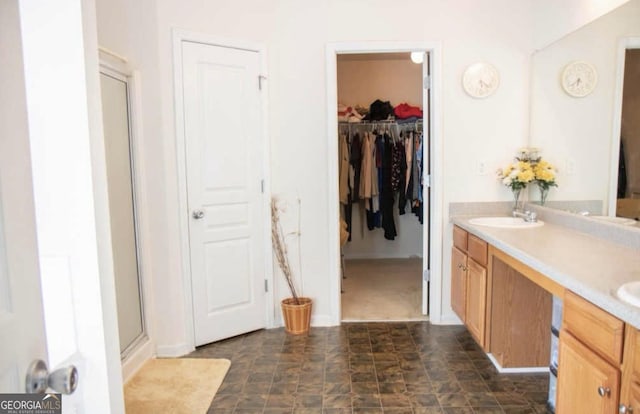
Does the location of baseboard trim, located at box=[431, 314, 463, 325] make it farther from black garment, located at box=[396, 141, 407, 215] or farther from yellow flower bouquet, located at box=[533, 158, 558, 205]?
black garment, located at box=[396, 141, 407, 215]

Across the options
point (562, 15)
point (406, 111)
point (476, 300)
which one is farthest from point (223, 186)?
point (406, 111)

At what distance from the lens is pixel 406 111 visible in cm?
478

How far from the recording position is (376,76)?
16.7ft

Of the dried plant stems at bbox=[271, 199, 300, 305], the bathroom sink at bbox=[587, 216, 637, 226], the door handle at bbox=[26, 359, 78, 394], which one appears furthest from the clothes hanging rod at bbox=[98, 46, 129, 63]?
the bathroom sink at bbox=[587, 216, 637, 226]

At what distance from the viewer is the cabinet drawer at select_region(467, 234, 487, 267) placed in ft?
8.10

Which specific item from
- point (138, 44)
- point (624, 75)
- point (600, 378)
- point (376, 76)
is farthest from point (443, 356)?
point (376, 76)

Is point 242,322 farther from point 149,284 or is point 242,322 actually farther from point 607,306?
point 607,306

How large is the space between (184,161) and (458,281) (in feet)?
6.77

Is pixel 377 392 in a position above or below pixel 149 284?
below

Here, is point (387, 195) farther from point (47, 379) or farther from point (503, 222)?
point (47, 379)

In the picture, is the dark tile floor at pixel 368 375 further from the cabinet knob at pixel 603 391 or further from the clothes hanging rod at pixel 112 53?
the clothes hanging rod at pixel 112 53

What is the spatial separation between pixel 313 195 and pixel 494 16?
1.84m

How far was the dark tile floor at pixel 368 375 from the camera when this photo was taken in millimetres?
2146

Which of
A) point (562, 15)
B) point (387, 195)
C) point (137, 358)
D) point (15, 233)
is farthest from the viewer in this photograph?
point (387, 195)
